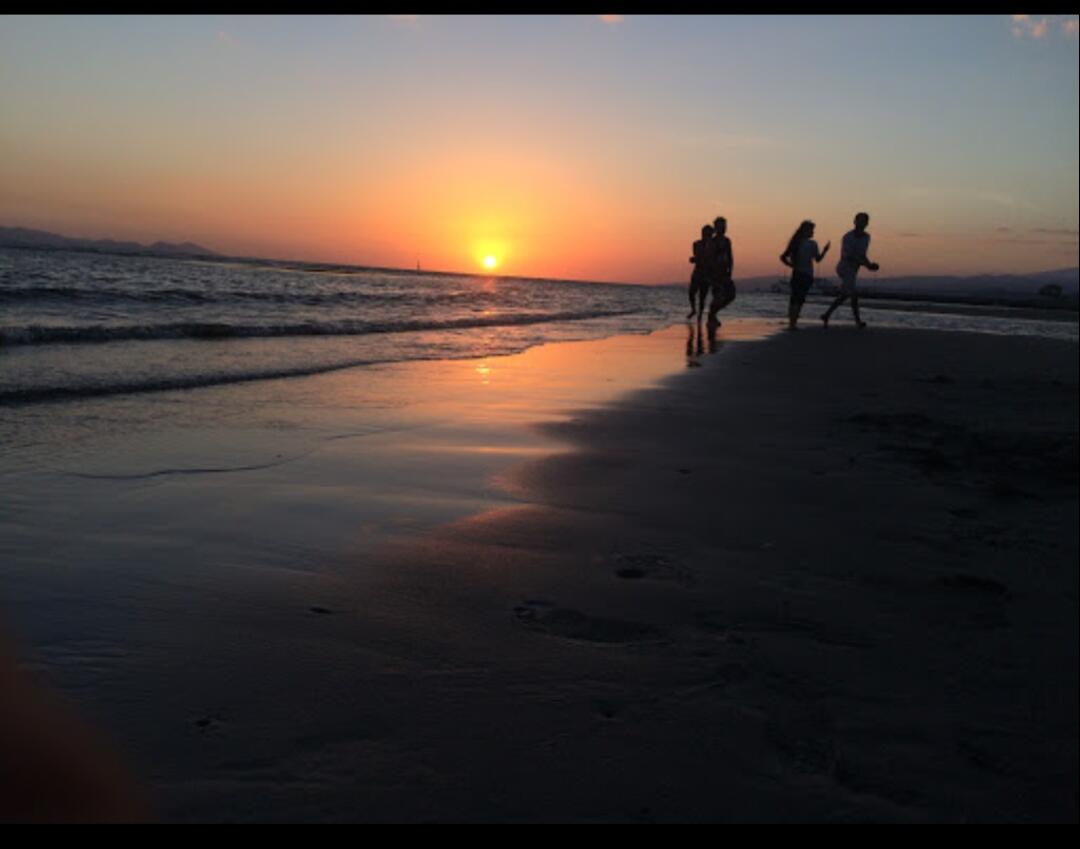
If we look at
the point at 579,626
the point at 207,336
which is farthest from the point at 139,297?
the point at 579,626

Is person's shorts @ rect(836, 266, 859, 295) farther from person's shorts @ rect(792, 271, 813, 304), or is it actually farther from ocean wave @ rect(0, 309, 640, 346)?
ocean wave @ rect(0, 309, 640, 346)

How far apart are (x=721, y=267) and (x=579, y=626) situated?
48.2 ft

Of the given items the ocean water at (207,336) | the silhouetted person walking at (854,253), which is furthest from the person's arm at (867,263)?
the ocean water at (207,336)

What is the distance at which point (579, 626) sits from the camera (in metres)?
2.20

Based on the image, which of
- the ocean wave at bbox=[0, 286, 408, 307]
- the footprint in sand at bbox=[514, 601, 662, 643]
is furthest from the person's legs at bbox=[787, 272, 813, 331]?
the footprint in sand at bbox=[514, 601, 662, 643]

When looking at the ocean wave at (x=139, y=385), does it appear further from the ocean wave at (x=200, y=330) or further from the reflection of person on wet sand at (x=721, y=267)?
the reflection of person on wet sand at (x=721, y=267)

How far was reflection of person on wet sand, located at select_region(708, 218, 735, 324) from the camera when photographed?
50.7ft

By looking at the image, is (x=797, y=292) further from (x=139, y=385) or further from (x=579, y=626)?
(x=579, y=626)

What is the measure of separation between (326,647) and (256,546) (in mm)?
968

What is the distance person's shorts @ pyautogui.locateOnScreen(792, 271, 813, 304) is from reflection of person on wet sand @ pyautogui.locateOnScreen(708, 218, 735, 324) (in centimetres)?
128

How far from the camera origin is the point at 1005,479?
3889 millimetres
